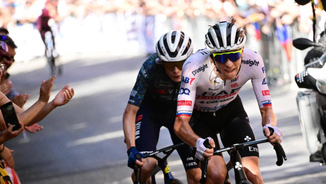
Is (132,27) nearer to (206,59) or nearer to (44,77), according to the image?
(44,77)

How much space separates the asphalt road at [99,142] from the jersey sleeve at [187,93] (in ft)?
9.87

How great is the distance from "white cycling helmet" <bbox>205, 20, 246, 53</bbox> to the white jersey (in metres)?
0.26

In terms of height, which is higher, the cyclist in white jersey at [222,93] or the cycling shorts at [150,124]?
the cyclist in white jersey at [222,93]

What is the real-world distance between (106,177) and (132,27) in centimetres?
1856

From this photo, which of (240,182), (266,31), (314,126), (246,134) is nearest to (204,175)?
(240,182)

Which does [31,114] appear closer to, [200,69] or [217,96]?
[200,69]

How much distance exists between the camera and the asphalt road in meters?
10.2

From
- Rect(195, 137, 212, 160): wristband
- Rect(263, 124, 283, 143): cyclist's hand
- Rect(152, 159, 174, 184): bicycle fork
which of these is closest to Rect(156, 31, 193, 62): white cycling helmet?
Rect(152, 159, 174, 184): bicycle fork

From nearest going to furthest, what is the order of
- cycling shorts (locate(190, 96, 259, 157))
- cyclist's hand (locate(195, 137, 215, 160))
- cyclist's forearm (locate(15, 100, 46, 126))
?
cyclist's hand (locate(195, 137, 215, 160)) → cyclist's forearm (locate(15, 100, 46, 126)) → cycling shorts (locate(190, 96, 259, 157))

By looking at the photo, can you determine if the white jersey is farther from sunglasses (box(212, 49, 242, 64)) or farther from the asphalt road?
the asphalt road

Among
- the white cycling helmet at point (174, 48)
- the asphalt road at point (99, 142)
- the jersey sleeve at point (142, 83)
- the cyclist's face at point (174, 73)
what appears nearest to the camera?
the white cycling helmet at point (174, 48)

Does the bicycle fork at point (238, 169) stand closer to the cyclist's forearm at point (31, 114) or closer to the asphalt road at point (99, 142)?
the cyclist's forearm at point (31, 114)

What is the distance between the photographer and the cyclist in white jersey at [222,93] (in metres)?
6.07

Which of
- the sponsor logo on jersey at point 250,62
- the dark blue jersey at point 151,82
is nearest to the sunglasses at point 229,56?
the sponsor logo on jersey at point 250,62
